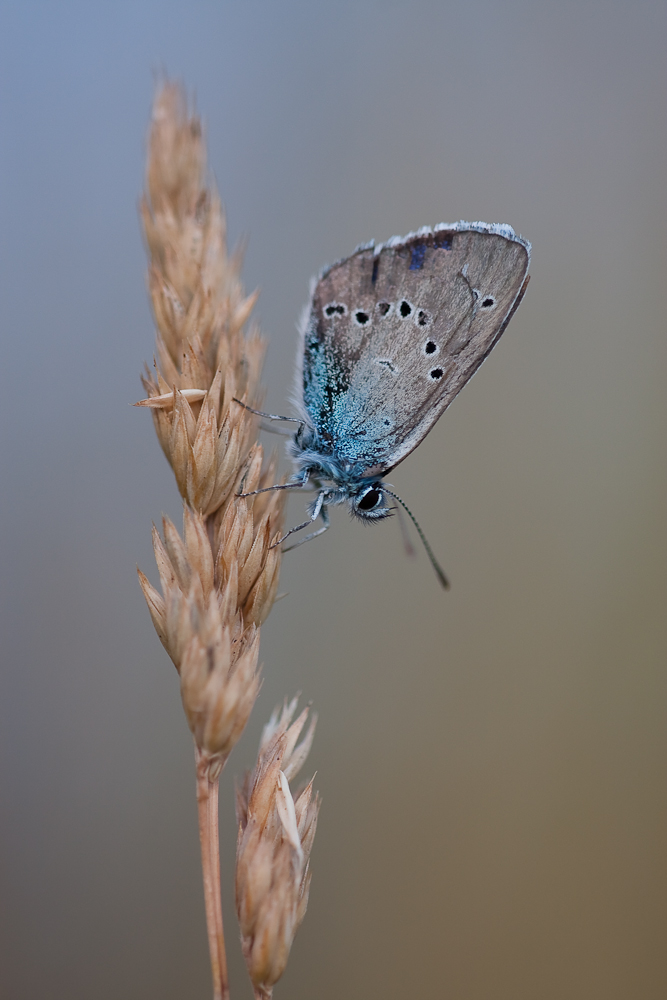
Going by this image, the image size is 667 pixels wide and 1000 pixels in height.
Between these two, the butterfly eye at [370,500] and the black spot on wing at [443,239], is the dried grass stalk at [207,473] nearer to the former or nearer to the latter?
the butterfly eye at [370,500]

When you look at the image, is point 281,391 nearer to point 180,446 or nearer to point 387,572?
point 387,572

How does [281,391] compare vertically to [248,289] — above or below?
below

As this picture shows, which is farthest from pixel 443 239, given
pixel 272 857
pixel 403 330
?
pixel 272 857

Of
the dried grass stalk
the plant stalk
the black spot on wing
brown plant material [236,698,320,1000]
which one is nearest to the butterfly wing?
the black spot on wing

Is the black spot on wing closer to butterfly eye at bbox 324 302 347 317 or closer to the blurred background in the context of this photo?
butterfly eye at bbox 324 302 347 317

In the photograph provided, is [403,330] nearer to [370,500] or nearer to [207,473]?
[370,500]

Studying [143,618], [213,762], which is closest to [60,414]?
[143,618]
